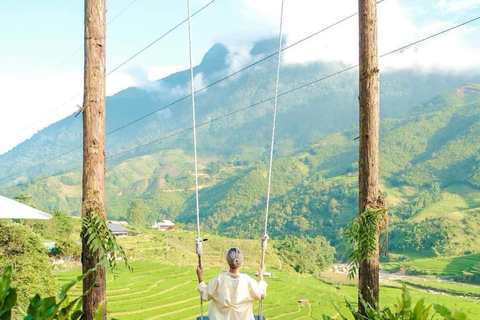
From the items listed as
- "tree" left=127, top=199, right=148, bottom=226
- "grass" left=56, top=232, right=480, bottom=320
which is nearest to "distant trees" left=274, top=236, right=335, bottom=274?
"grass" left=56, top=232, right=480, bottom=320

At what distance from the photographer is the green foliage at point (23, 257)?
845 centimetres

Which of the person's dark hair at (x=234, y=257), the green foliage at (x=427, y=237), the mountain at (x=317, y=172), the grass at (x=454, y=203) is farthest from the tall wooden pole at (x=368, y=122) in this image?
the grass at (x=454, y=203)

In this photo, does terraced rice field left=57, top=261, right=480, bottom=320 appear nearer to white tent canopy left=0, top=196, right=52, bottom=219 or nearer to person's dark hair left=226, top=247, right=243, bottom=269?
white tent canopy left=0, top=196, right=52, bottom=219

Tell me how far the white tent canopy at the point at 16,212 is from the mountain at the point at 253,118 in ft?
354

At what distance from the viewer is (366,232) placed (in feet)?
10.8

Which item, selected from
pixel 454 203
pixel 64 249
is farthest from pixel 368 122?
pixel 454 203

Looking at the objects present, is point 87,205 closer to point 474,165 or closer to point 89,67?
point 89,67

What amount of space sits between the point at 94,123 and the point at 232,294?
146cm

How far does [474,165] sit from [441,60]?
3745 inches

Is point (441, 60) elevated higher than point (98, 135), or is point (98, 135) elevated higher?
point (441, 60)

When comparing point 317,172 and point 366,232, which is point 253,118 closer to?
point 317,172

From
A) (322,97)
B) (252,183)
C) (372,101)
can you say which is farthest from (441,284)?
(322,97)

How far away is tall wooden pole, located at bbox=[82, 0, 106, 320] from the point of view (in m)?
3.41

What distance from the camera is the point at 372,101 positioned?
3383mm
